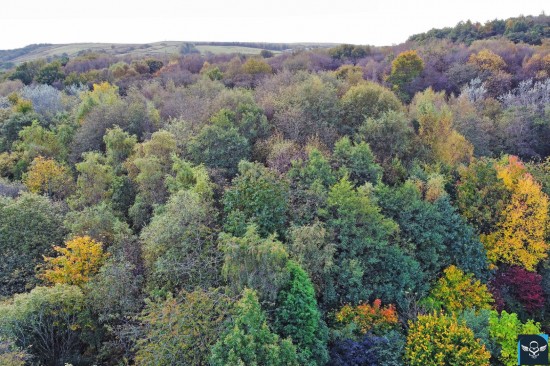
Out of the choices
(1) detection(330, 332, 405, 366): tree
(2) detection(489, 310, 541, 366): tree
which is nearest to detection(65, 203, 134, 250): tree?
A: (1) detection(330, 332, 405, 366): tree

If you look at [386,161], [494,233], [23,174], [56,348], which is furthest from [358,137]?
[23,174]

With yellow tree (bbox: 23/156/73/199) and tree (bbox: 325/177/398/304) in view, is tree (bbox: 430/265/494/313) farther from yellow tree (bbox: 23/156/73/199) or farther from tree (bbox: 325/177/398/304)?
yellow tree (bbox: 23/156/73/199)

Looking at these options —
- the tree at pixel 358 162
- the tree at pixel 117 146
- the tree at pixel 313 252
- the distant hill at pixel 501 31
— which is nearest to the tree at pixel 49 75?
the tree at pixel 117 146

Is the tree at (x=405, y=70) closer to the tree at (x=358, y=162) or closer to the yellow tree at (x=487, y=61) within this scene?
the yellow tree at (x=487, y=61)

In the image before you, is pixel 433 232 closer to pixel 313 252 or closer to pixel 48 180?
pixel 313 252

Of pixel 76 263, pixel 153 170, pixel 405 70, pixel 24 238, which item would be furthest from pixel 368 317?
pixel 405 70
